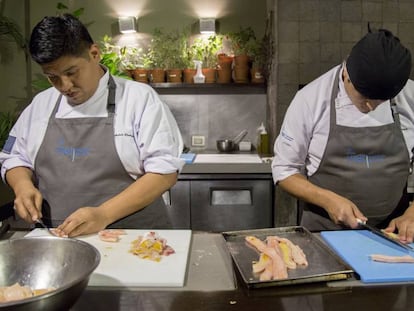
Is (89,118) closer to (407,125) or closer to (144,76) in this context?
(407,125)

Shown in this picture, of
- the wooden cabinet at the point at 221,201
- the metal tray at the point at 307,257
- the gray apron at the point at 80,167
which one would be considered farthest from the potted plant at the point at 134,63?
the metal tray at the point at 307,257

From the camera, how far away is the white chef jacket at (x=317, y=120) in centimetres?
182

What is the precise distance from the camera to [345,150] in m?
1.81

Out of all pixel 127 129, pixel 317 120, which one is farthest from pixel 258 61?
pixel 127 129

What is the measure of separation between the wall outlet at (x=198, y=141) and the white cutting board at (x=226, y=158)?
0.23 meters

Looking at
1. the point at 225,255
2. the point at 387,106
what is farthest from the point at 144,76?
the point at 225,255

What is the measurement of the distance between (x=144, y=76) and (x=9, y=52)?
1330 millimetres

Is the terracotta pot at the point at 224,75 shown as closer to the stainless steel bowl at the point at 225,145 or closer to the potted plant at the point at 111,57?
the stainless steel bowl at the point at 225,145

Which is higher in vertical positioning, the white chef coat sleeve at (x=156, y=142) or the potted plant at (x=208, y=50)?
the potted plant at (x=208, y=50)

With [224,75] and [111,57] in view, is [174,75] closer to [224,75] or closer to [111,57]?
[224,75]

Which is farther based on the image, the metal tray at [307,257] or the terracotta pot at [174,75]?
the terracotta pot at [174,75]

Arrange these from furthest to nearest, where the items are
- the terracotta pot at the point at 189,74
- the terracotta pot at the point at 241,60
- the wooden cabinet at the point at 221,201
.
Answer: the terracotta pot at the point at 189,74
the terracotta pot at the point at 241,60
the wooden cabinet at the point at 221,201

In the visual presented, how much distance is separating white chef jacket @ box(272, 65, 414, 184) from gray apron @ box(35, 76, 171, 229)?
0.65m

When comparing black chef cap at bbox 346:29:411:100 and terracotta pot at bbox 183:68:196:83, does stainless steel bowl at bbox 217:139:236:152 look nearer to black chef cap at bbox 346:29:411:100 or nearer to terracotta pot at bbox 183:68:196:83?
terracotta pot at bbox 183:68:196:83
